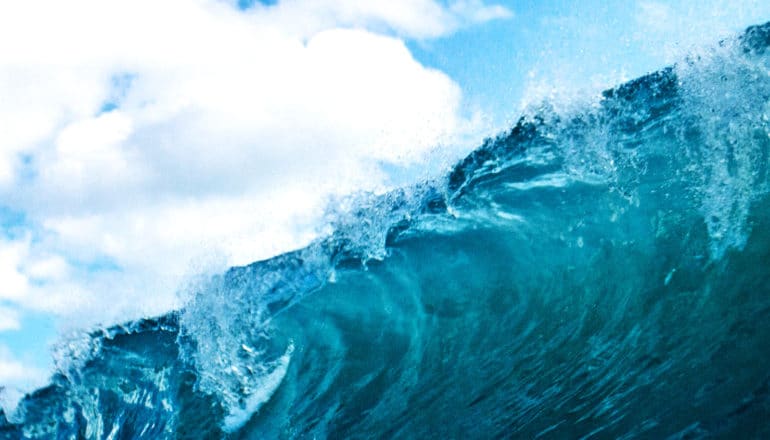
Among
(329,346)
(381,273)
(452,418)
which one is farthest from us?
(381,273)

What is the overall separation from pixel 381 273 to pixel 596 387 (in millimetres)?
2562

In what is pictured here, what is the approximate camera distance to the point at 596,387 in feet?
15.8

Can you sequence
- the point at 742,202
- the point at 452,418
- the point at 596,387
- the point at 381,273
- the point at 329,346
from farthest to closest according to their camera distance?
1. the point at 381,273
2. the point at 329,346
3. the point at 742,202
4. the point at 452,418
5. the point at 596,387

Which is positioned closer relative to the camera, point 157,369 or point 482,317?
point 482,317

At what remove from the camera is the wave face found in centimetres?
479

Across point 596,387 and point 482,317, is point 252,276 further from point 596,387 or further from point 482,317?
point 596,387

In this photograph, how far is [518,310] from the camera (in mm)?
5809

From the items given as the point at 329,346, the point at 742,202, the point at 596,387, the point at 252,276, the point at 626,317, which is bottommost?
the point at 596,387

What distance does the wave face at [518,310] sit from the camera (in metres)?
4.79

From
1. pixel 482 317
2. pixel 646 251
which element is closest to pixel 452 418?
pixel 482 317

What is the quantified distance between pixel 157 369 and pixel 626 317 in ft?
14.6

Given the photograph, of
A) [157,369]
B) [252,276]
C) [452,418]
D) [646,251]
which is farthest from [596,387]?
[157,369]

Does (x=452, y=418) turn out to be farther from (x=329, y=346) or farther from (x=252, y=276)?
(x=252, y=276)

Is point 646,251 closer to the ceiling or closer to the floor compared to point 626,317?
closer to the ceiling
